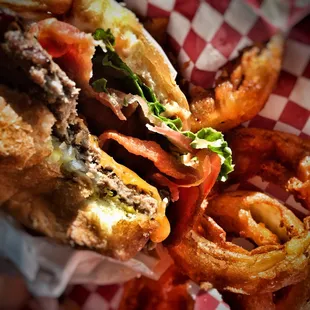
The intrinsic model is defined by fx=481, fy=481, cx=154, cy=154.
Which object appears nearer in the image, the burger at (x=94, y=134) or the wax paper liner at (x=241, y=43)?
the burger at (x=94, y=134)

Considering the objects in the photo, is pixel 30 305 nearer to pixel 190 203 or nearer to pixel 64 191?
pixel 64 191

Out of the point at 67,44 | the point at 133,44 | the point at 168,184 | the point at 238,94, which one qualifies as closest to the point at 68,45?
the point at 67,44

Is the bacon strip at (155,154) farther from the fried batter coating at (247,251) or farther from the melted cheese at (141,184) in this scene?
the fried batter coating at (247,251)

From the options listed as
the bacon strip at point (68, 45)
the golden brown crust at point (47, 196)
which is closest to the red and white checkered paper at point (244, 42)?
the bacon strip at point (68, 45)

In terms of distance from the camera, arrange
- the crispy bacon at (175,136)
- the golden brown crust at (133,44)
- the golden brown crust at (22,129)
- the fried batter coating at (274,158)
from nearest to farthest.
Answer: the golden brown crust at (22,129)
the crispy bacon at (175,136)
the golden brown crust at (133,44)
the fried batter coating at (274,158)

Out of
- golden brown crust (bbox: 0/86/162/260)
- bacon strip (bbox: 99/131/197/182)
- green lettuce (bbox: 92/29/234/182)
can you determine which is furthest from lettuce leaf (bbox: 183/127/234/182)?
golden brown crust (bbox: 0/86/162/260)

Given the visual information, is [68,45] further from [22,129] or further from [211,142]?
[211,142]

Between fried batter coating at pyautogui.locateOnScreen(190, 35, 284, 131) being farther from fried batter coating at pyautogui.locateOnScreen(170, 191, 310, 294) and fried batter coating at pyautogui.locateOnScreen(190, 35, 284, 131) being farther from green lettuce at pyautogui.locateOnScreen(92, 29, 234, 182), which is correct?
fried batter coating at pyautogui.locateOnScreen(170, 191, 310, 294)
